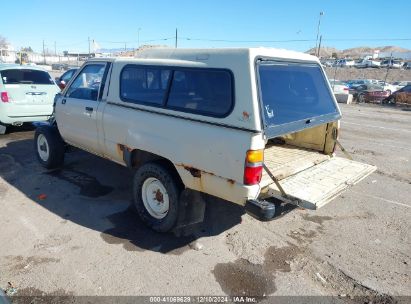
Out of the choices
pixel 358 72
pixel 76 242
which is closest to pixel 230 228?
pixel 76 242

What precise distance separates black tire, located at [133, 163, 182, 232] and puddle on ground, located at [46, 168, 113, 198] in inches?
44.2

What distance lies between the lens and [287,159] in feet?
14.6

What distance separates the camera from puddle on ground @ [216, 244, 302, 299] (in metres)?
3.16

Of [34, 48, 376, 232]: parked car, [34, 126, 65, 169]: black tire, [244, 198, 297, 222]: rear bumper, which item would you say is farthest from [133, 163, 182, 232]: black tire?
[34, 126, 65, 169]: black tire

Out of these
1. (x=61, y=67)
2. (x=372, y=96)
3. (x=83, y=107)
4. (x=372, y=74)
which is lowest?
(x=372, y=96)

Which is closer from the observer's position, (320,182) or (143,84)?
(320,182)

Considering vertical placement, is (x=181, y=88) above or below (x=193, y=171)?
above

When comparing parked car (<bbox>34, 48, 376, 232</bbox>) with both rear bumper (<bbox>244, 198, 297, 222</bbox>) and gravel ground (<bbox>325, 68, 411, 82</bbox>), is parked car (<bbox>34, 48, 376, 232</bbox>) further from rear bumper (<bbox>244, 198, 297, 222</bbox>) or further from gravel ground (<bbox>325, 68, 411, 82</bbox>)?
gravel ground (<bbox>325, 68, 411, 82</bbox>)

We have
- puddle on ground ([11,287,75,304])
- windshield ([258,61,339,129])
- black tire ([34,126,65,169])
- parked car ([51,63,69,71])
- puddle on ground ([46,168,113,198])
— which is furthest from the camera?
parked car ([51,63,69,71])

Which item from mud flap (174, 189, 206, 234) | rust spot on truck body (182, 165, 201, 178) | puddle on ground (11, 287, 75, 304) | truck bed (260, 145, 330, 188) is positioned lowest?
puddle on ground (11, 287, 75, 304)

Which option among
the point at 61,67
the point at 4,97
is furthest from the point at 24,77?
the point at 61,67

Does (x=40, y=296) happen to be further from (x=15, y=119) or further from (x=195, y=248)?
(x=15, y=119)

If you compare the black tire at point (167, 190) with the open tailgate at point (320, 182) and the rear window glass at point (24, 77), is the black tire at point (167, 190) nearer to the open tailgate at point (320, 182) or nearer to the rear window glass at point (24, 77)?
the open tailgate at point (320, 182)

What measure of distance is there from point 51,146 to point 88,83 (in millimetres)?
1479
